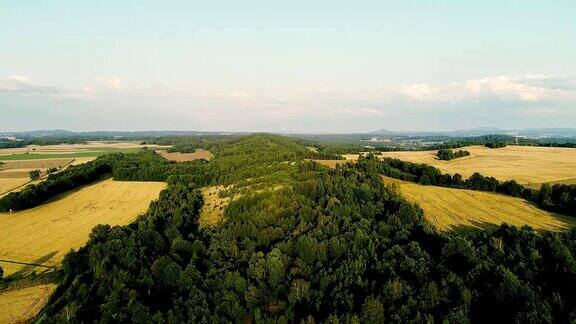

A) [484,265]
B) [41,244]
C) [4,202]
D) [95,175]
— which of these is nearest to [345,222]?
[484,265]

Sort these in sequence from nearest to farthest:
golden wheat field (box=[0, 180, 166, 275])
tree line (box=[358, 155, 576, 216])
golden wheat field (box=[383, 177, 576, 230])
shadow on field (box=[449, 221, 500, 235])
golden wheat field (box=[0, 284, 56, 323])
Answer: golden wheat field (box=[0, 284, 56, 323]) < golden wheat field (box=[0, 180, 166, 275]) < shadow on field (box=[449, 221, 500, 235]) < golden wheat field (box=[383, 177, 576, 230]) < tree line (box=[358, 155, 576, 216])

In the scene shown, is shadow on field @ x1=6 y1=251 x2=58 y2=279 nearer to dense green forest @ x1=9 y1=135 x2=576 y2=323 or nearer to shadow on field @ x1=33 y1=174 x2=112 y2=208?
dense green forest @ x1=9 y1=135 x2=576 y2=323

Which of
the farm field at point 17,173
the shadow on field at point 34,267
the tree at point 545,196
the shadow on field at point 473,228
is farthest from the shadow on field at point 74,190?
the tree at point 545,196

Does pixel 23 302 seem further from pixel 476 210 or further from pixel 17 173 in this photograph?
pixel 17 173

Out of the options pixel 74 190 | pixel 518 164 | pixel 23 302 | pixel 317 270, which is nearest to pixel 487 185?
pixel 518 164

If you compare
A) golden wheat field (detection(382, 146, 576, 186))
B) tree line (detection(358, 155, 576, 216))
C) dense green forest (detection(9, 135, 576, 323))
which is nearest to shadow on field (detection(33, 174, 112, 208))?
dense green forest (detection(9, 135, 576, 323))

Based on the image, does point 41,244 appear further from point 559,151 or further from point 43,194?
point 559,151
